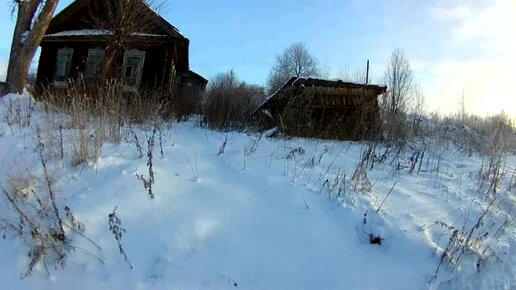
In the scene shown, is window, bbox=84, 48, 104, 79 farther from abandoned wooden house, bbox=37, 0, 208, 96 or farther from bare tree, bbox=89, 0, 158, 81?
bare tree, bbox=89, 0, 158, 81

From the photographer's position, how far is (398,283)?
9.32ft

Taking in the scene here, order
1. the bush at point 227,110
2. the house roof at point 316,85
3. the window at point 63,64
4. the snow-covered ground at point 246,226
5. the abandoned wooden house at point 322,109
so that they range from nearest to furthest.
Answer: the snow-covered ground at point 246,226 < the abandoned wooden house at point 322,109 < the bush at point 227,110 < the house roof at point 316,85 < the window at point 63,64

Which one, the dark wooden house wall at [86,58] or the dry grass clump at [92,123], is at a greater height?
the dark wooden house wall at [86,58]

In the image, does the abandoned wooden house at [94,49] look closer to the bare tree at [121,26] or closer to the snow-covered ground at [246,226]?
the bare tree at [121,26]

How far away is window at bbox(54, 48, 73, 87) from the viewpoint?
19250mm

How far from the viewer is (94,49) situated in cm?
1833

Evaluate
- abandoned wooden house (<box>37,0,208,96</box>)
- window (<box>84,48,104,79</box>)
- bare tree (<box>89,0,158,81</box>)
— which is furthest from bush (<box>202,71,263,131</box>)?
window (<box>84,48,104,79</box>)

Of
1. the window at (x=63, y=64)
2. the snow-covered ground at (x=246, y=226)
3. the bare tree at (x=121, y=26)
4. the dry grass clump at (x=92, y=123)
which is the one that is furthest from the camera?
the window at (x=63, y=64)

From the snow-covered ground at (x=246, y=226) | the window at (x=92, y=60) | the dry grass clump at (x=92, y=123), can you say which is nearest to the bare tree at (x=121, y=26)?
the window at (x=92, y=60)

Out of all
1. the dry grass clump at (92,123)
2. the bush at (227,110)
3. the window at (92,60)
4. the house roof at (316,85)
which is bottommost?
the dry grass clump at (92,123)

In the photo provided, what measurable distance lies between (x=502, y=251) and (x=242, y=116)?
16.9ft

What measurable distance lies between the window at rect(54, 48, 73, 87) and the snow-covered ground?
52.6 feet

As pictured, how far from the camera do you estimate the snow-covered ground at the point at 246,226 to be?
2.82m

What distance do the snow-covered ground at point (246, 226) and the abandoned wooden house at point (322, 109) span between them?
8.05 ft
